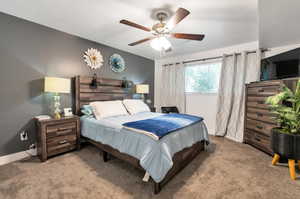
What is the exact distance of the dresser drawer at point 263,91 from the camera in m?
2.35

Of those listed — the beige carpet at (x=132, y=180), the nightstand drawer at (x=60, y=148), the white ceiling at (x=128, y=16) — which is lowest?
the beige carpet at (x=132, y=180)

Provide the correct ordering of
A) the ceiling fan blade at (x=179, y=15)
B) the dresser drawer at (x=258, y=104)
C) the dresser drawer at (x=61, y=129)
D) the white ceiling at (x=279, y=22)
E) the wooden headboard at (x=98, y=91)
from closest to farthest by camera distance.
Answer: the ceiling fan blade at (x=179, y=15), the white ceiling at (x=279, y=22), the dresser drawer at (x=61, y=129), the dresser drawer at (x=258, y=104), the wooden headboard at (x=98, y=91)

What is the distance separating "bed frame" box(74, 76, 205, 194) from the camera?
178 cm

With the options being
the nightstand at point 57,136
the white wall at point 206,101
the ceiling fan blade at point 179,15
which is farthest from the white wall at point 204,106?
the nightstand at point 57,136

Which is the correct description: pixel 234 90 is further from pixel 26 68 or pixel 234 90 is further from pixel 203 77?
pixel 26 68

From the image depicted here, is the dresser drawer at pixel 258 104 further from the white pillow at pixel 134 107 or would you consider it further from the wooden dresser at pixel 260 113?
the white pillow at pixel 134 107

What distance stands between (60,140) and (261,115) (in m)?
3.85

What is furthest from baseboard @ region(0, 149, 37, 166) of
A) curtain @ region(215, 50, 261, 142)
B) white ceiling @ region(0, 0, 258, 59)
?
curtain @ region(215, 50, 261, 142)

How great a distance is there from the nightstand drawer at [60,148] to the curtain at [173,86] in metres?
3.05

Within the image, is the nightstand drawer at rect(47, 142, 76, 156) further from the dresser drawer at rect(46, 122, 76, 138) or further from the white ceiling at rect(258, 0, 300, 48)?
the white ceiling at rect(258, 0, 300, 48)

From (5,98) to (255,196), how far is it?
3.75m

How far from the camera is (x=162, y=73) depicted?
15.5 feet

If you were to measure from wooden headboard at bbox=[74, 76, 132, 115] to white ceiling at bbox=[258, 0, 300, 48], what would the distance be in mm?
3136

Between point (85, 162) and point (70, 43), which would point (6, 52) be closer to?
point (70, 43)
